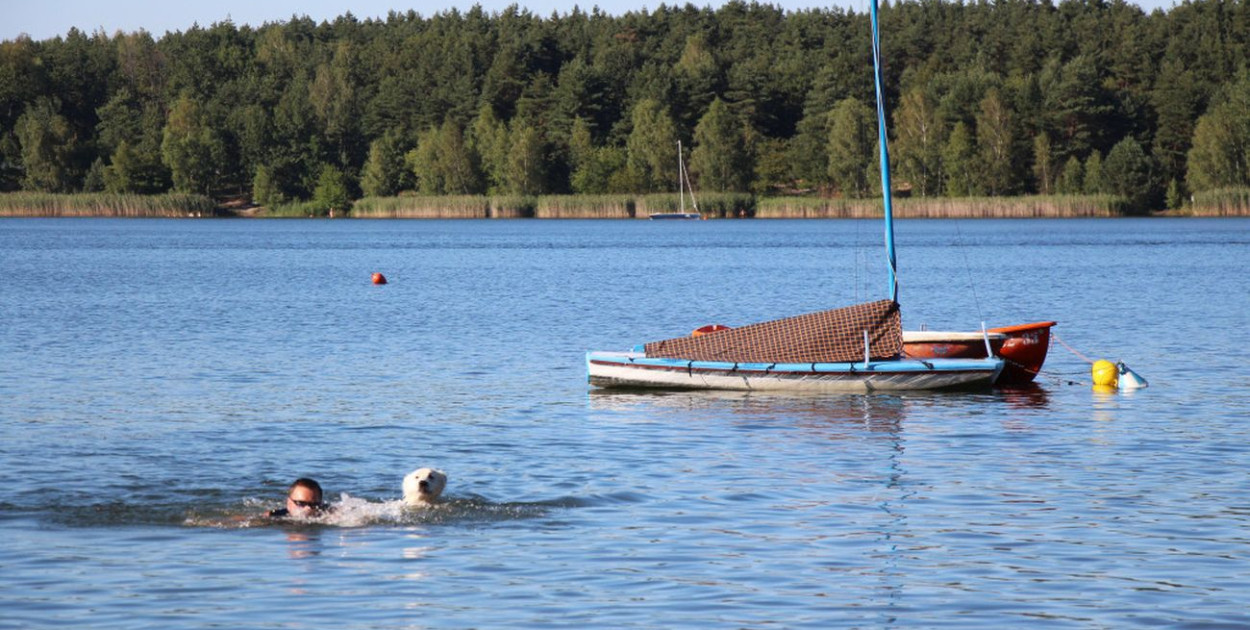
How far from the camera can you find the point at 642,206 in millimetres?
175500

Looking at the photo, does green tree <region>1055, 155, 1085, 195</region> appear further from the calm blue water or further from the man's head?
the man's head

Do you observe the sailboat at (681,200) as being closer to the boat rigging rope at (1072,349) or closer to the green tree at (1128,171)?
the green tree at (1128,171)

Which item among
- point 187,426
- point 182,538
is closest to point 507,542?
point 182,538

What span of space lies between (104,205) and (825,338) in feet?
553

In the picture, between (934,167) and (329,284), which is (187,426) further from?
(934,167)

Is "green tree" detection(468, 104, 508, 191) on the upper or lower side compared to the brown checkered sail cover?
upper

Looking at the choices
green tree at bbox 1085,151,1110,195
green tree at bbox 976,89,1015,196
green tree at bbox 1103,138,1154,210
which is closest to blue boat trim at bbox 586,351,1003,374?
green tree at bbox 1103,138,1154,210

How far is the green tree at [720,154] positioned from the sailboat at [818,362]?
144724 mm

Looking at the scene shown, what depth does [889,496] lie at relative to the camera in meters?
21.1

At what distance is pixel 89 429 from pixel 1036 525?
15.3 meters

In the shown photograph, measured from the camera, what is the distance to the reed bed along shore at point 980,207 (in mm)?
156125

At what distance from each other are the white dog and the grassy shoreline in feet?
461

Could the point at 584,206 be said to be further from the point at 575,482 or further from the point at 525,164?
the point at 575,482

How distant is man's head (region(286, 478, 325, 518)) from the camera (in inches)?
756
